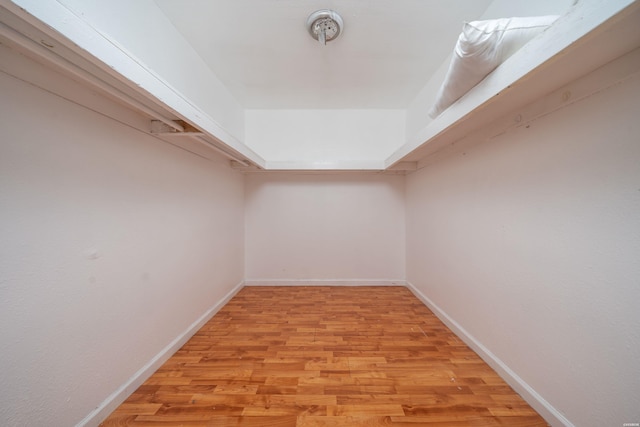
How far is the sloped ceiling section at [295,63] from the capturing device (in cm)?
76

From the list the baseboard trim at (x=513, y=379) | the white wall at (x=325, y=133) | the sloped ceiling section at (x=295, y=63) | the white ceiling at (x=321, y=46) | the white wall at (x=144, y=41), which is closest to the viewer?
the white wall at (x=144, y=41)

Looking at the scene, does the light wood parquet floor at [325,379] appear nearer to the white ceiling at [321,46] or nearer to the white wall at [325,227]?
the white wall at [325,227]

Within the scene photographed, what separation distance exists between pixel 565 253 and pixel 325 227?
2344 millimetres

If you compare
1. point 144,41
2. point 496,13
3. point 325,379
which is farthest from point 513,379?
point 144,41

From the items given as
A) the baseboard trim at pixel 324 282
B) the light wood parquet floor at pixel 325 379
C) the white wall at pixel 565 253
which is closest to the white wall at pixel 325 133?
the white wall at pixel 565 253

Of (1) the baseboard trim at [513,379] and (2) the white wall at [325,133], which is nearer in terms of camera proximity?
(1) the baseboard trim at [513,379]

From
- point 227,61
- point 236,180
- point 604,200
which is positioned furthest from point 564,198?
point 236,180

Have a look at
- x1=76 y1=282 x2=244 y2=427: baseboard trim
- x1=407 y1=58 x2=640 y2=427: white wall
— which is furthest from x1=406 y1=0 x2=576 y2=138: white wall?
x1=76 y1=282 x2=244 y2=427: baseboard trim

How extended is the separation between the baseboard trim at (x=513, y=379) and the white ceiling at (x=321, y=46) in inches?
95.7

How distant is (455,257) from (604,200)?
3.62 ft

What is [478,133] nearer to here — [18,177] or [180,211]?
[180,211]

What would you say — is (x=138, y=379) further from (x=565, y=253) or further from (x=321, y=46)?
(x=321, y=46)

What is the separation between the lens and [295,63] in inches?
80.1

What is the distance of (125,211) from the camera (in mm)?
1254
